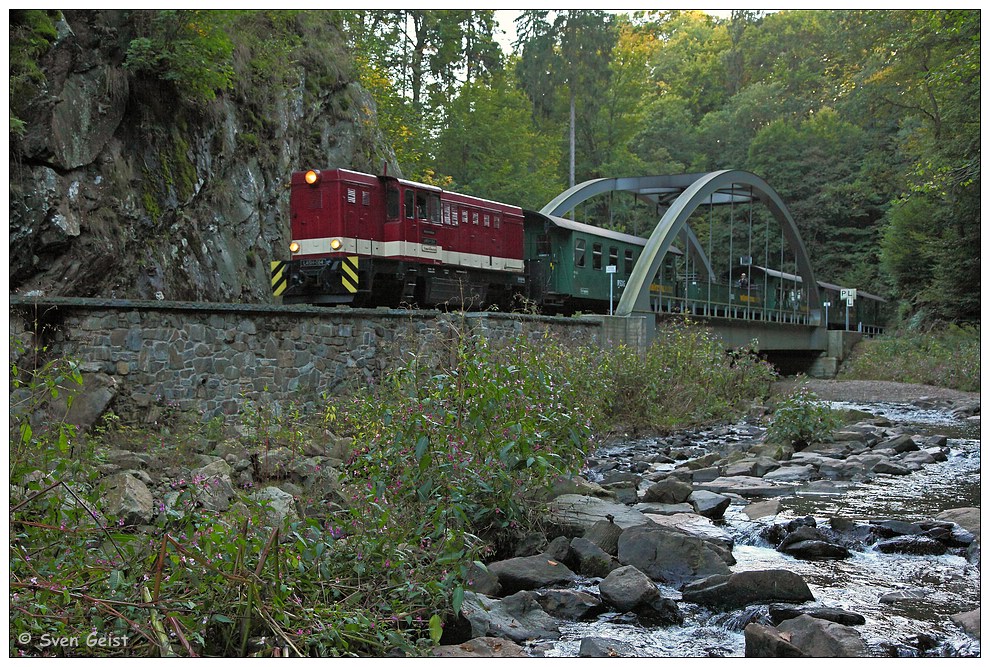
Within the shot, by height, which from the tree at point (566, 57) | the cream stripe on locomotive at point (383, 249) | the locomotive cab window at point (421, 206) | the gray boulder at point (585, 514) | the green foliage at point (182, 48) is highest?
the tree at point (566, 57)

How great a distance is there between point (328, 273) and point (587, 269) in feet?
27.4

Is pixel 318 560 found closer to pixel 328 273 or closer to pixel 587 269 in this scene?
pixel 328 273

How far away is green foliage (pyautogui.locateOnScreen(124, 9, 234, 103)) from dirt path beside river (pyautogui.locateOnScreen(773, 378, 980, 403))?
1483cm

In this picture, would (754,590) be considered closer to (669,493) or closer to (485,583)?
(485,583)

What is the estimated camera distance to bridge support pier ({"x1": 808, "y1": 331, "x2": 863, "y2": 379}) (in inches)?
1247

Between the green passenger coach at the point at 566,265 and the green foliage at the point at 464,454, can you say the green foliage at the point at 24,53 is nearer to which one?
the green foliage at the point at 464,454

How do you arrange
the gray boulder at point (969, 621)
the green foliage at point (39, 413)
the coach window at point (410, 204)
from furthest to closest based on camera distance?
the coach window at point (410, 204) → the gray boulder at point (969, 621) → the green foliage at point (39, 413)

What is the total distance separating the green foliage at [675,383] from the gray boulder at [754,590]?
264 inches

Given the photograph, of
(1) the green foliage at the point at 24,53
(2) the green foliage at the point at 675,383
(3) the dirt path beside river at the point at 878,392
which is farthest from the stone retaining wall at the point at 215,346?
(3) the dirt path beside river at the point at 878,392

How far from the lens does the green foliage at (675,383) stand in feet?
47.8

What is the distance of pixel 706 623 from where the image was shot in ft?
16.6

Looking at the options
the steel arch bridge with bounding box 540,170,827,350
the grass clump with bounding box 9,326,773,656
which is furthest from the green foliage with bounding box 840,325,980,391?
the grass clump with bounding box 9,326,773,656

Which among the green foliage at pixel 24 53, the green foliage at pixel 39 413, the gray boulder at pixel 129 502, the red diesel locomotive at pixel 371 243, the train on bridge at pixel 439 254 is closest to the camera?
the green foliage at pixel 39 413

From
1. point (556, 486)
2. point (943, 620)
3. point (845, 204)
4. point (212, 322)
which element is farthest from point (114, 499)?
point (845, 204)
